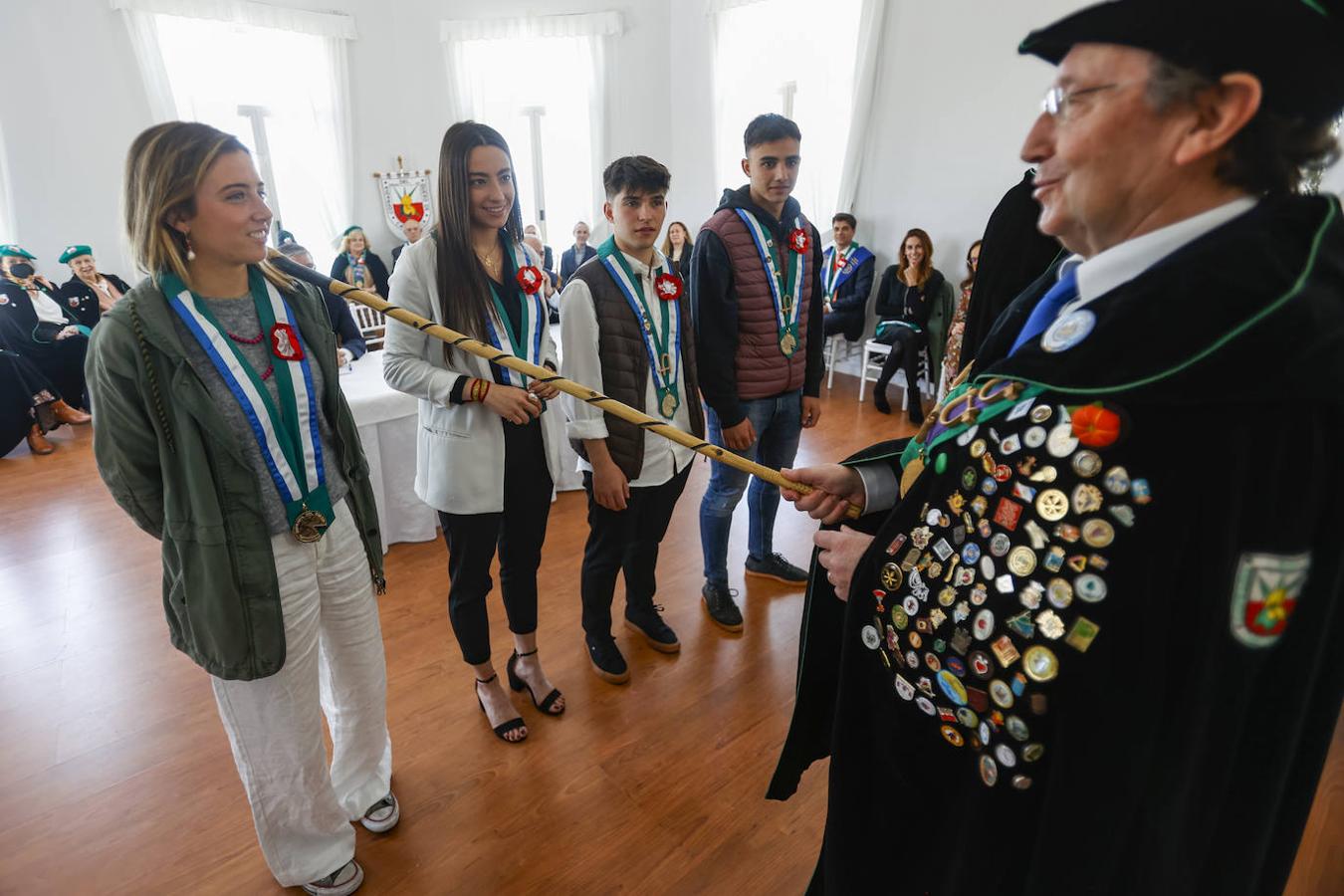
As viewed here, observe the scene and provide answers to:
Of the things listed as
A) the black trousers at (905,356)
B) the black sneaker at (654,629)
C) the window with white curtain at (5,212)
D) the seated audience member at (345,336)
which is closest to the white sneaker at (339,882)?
the black sneaker at (654,629)

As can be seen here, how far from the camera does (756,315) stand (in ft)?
8.09

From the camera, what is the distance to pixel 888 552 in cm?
90

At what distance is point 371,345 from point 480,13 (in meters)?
5.07

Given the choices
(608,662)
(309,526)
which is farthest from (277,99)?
(309,526)

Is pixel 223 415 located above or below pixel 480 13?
below

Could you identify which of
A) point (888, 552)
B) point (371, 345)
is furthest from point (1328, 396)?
point (371, 345)

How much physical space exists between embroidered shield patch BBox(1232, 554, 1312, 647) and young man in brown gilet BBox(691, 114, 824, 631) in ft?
6.00

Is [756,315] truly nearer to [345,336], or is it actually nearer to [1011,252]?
[1011,252]

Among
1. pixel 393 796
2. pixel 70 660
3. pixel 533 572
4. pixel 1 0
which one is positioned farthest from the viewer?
pixel 1 0

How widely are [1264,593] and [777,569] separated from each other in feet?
7.86

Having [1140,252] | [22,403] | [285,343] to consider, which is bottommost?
[22,403]

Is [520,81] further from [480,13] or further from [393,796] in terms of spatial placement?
[393,796]

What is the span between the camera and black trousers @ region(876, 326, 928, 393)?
5645mm

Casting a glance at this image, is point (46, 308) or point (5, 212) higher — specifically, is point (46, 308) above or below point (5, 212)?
below
